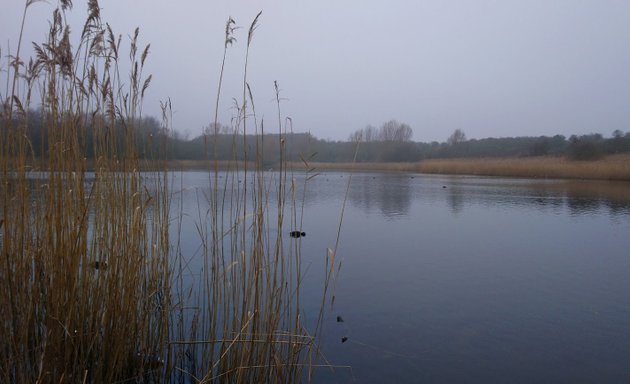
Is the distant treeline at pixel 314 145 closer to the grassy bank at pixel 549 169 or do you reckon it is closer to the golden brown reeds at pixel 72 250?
the golden brown reeds at pixel 72 250

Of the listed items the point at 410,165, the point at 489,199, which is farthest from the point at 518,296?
the point at 410,165

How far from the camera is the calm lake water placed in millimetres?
2375

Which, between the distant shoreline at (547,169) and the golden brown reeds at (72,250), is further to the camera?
the distant shoreline at (547,169)

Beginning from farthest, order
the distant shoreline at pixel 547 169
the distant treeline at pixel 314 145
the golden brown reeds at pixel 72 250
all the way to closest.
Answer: the distant shoreline at pixel 547 169
the distant treeline at pixel 314 145
the golden brown reeds at pixel 72 250

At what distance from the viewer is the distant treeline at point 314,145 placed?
6.93ft

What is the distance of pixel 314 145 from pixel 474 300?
203 centimetres

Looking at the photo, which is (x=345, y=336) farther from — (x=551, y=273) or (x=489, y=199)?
(x=489, y=199)

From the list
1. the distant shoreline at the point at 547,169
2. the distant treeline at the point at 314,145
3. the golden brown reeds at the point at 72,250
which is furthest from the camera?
the distant shoreline at the point at 547,169

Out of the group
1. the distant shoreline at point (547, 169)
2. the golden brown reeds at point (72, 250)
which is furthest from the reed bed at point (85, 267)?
the distant shoreline at point (547, 169)

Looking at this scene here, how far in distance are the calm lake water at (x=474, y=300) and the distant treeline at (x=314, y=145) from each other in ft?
1.39

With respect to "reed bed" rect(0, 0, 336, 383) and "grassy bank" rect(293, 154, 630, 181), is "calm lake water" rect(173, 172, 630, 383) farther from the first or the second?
"grassy bank" rect(293, 154, 630, 181)

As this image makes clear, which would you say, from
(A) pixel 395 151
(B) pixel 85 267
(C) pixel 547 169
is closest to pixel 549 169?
(C) pixel 547 169

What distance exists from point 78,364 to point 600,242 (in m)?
6.10

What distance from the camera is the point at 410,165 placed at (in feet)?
99.4
